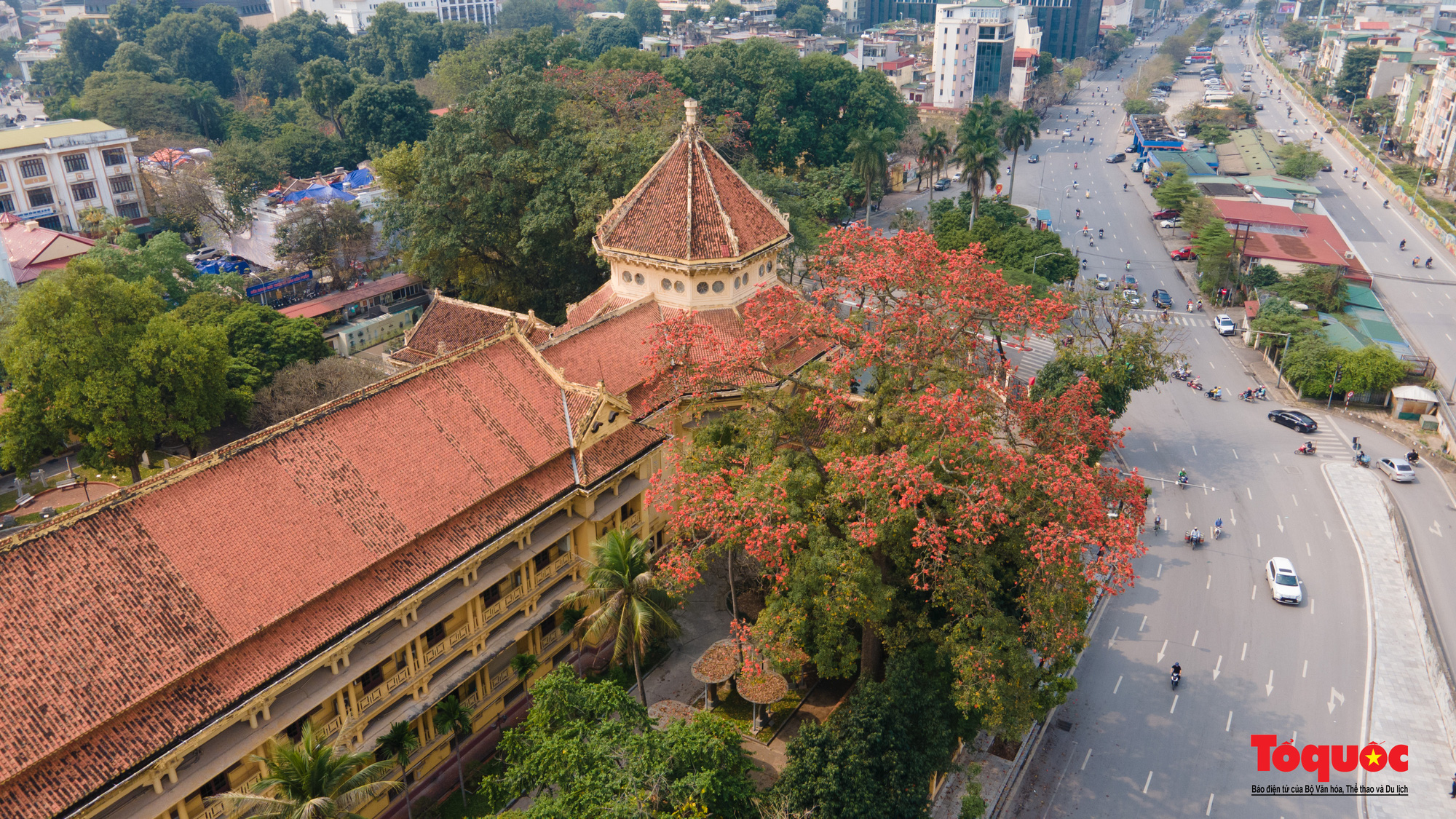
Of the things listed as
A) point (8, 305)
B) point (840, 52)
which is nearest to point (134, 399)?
point (8, 305)

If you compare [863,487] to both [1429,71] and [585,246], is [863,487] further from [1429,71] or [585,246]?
[1429,71]

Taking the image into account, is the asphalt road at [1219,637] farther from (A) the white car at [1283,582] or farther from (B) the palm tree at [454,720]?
(B) the palm tree at [454,720]

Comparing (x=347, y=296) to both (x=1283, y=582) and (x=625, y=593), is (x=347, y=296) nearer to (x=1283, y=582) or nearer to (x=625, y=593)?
(x=625, y=593)

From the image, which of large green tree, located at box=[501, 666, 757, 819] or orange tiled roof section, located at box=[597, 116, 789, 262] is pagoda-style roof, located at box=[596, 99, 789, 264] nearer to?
orange tiled roof section, located at box=[597, 116, 789, 262]

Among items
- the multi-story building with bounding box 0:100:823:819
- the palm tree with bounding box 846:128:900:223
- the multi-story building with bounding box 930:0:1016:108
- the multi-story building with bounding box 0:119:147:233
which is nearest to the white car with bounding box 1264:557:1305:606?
the multi-story building with bounding box 0:100:823:819

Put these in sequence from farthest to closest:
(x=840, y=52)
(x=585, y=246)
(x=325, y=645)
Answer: (x=840, y=52), (x=585, y=246), (x=325, y=645)

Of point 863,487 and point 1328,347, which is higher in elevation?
point 863,487
